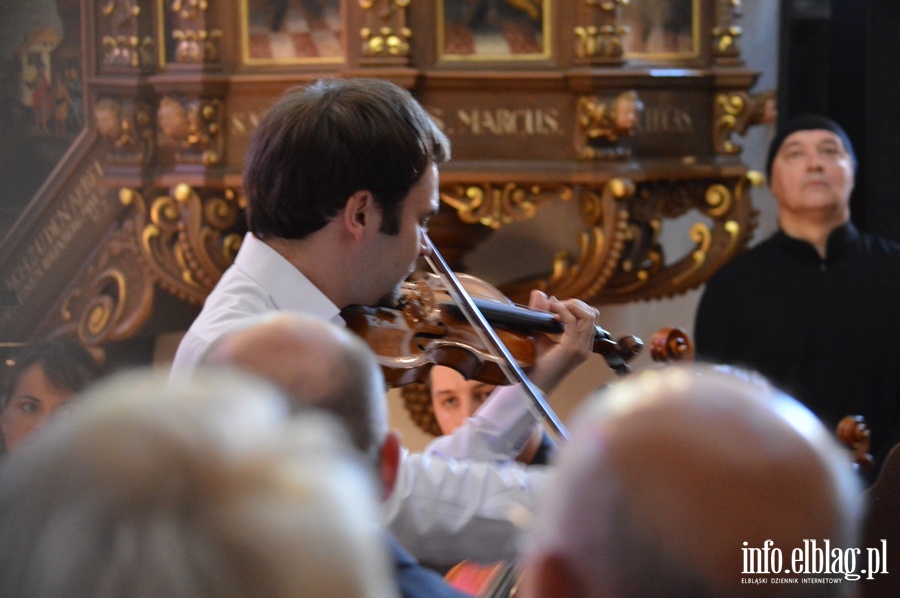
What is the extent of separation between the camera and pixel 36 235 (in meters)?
4.50

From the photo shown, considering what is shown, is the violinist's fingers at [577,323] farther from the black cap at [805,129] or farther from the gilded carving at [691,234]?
the black cap at [805,129]

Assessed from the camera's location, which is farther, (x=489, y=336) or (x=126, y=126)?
(x=126, y=126)

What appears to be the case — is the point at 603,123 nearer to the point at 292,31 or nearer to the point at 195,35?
the point at 292,31

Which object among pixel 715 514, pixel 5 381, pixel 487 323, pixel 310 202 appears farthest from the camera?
pixel 5 381

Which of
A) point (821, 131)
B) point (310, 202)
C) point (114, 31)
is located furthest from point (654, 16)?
point (310, 202)

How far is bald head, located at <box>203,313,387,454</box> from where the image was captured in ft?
4.22

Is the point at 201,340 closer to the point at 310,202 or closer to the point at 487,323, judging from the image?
the point at 310,202

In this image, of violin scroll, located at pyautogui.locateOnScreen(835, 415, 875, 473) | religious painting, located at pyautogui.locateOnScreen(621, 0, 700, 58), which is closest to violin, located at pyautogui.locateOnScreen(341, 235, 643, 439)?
violin scroll, located at pyautogui.locateOnScreen(835, 415, 875, 473)

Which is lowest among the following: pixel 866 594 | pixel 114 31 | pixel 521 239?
pixel 866 594

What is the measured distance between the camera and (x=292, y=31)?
12.7ft

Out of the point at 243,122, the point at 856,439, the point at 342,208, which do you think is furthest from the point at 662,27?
the point at 342,208

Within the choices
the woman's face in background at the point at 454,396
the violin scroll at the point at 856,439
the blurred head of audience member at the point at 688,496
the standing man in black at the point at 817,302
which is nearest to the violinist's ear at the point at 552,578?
the blurred head of audience member at the point at 688,496

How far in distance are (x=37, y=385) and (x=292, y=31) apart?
127 centimetres

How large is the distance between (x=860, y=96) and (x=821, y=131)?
1037mm
